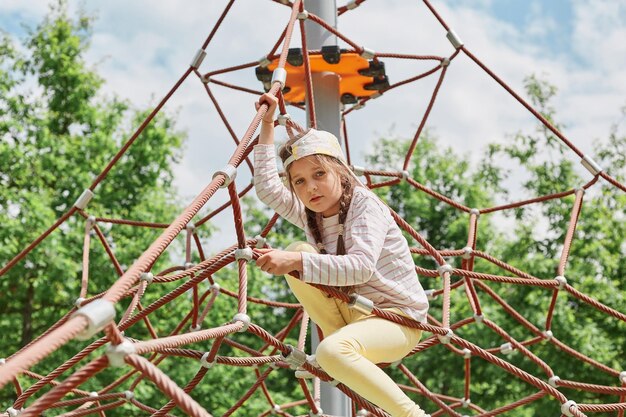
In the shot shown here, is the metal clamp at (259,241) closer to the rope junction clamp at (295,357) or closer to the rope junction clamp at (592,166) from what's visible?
the rope junction clamp at (295,357)

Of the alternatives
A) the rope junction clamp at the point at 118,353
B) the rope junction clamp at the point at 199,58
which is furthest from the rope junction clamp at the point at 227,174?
the rope junction clamp at the point at 199,58

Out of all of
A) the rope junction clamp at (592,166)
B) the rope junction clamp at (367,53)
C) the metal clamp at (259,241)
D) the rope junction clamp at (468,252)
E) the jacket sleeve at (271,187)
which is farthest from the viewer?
the rope junction clamp at (468,252)

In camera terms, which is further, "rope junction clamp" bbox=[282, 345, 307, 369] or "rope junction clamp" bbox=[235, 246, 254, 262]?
"rope junction clamp" bbox=[282, 345, 307, 369]

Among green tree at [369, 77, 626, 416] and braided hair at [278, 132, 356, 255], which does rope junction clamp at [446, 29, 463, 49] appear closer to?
braided hair at [278, 132, 356, 255]

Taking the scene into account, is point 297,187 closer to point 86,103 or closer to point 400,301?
point 400,301

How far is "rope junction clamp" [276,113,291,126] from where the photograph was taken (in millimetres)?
2578

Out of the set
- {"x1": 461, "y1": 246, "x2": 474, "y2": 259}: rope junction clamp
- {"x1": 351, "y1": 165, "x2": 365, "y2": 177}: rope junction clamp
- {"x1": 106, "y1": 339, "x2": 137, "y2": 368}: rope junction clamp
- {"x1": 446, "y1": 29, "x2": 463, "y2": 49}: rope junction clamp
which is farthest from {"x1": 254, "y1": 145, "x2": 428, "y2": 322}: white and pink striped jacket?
{"x1": 461, "y1": 246, "x2": 474, "y2": 259}: rope junction clamp

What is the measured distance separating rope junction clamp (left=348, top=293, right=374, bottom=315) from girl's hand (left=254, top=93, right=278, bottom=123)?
519 millimetres

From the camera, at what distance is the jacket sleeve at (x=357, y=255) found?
1.89 m

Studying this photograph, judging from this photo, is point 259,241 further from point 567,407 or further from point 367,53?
point 567,407

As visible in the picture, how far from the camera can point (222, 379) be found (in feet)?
27.4

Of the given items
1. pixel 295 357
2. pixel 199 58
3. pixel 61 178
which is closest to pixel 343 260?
pixel 295 357

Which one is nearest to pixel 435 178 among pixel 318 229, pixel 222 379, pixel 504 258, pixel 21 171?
pixel 504 258

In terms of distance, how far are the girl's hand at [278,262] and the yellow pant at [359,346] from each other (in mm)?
193
